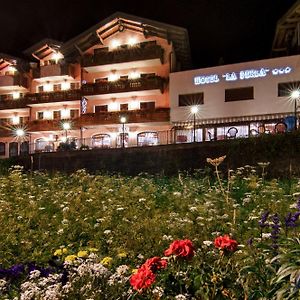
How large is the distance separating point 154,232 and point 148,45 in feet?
106

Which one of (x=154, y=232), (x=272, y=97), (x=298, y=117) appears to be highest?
(x=272, y=97)

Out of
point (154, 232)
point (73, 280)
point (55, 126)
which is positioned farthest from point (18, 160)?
point (73, 280)

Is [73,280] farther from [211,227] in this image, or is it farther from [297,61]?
[297,61]

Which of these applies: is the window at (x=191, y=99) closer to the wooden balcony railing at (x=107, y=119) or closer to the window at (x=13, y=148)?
the wooden balcony railing at (x=107, y=119)

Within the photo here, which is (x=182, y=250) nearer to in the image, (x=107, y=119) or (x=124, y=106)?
(x=107, y=119)

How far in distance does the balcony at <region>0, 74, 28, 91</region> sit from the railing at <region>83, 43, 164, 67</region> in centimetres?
919

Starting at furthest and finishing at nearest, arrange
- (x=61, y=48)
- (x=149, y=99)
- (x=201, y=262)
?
(x=61, y=48) → (x=149, y=99) → (x=201, y=262)

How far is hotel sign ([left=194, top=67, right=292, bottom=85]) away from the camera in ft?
99.2

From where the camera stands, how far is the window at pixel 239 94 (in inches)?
1231

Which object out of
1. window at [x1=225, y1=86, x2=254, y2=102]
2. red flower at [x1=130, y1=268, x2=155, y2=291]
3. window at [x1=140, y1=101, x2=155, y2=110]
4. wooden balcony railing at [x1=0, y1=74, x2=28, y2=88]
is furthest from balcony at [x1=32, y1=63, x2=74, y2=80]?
red flower at [x1=130, y1=268, x2=155, y2=291]

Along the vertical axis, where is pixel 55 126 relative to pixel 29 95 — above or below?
below

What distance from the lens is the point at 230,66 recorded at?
31828 mm

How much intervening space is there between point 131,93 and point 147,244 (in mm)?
30898

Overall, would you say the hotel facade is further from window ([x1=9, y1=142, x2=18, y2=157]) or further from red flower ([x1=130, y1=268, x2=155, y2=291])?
red flower ([x1=130, y1=268, x2=155, y2=291])
